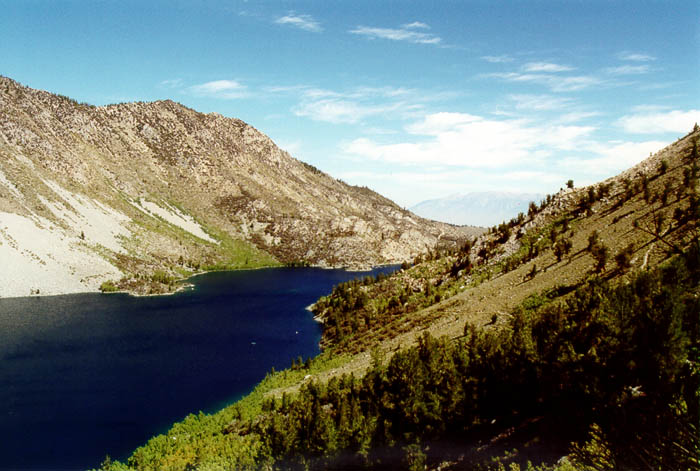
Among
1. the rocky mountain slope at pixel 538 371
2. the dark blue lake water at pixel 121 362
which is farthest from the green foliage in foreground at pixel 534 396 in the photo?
the dark blue lake water at pixel 121 362

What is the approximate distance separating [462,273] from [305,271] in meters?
128

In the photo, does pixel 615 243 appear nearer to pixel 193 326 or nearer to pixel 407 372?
pixel 407 372

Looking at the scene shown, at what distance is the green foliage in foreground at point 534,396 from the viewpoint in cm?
1742

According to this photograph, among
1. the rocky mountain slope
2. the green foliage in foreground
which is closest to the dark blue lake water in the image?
the rocky mountain slope

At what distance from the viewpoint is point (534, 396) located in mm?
25234

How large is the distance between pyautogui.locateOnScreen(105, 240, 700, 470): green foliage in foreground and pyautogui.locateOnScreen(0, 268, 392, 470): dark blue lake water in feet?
31.2

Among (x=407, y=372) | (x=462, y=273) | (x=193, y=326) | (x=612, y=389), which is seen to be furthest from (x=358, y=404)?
(x=193, y=326)

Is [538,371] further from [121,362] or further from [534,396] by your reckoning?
[121,362]

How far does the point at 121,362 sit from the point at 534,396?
65.0m

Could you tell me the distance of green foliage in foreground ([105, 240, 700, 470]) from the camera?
17.4 metres

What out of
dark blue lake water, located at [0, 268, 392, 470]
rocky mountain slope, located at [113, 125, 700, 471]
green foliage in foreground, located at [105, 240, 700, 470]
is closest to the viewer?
green foliage in foreground, located at [105, 240, 700, 470]

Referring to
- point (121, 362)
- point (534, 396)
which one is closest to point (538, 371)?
point (534, 396)

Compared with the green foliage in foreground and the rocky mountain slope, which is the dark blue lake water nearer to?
the rocky mountain slope

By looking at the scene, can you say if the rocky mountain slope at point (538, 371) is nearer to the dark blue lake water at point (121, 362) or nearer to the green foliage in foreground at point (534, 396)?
the green foliage in foreground at point (534, 396)
